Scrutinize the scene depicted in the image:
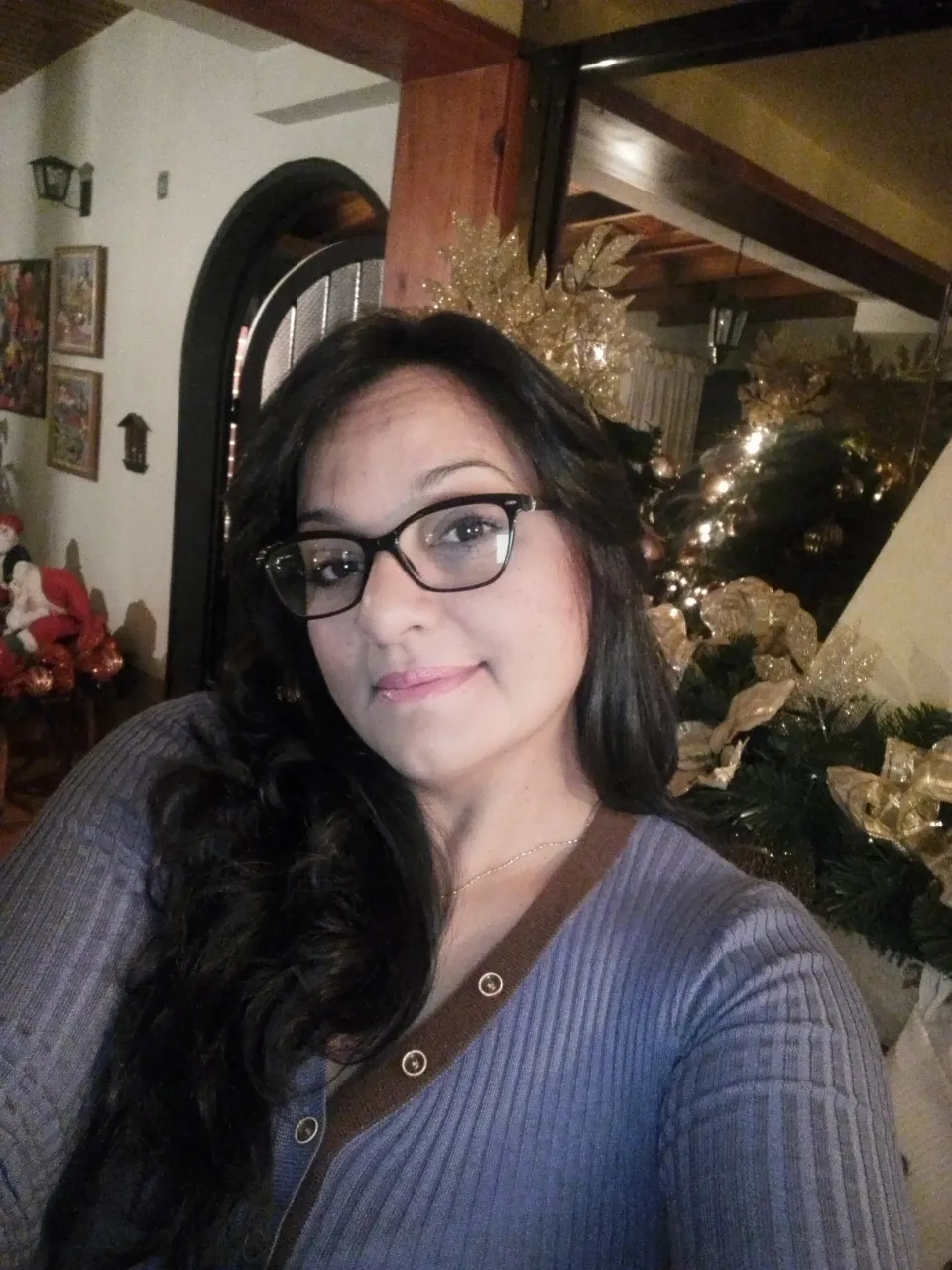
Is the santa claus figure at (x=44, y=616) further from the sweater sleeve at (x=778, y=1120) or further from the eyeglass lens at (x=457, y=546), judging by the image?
the sweater sleeve at (x=778, y=1120)

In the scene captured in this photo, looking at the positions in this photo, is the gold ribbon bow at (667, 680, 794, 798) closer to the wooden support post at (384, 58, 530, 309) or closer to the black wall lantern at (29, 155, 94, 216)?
the wooden support post at (384, 58, 530, 309)

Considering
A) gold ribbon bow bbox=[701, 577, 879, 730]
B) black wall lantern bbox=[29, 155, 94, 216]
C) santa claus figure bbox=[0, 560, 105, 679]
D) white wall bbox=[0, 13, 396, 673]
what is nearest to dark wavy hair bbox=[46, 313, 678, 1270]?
gold ribbon bow bbox=[701, 577, 879, 730]

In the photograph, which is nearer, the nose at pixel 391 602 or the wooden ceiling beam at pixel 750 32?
the nose at pixel 391 602

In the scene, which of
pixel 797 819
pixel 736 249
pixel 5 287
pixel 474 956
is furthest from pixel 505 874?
pixel 5 287

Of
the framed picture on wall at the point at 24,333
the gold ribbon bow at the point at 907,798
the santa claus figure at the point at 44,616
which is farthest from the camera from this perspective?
the framed picture on wall at the point at 24,333

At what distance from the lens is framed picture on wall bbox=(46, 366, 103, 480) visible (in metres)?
3.57

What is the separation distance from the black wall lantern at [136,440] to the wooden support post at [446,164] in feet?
6.10

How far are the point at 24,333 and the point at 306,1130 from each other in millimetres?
4272

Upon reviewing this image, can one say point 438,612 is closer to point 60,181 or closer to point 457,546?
point 457,546

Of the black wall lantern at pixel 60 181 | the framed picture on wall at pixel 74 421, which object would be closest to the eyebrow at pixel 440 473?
the framed picture on wall at pixel 74 421

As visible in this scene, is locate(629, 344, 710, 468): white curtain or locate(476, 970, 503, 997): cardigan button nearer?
locate(476, 970, 503, 997): cardigan button

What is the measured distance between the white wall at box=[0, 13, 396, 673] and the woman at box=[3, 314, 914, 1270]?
190cm

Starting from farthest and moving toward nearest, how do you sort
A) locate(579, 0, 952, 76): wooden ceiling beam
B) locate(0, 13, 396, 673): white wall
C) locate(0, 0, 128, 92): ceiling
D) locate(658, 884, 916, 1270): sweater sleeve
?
locate(0, 0, 128, 92): ceiling < locate(0, 13, 396, 673): white wall < locate(579, 0, 952, 76): wooden ceiling beam < locate(658, 884, 916, 1270): sweater sleeve

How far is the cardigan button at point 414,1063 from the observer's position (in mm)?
696
